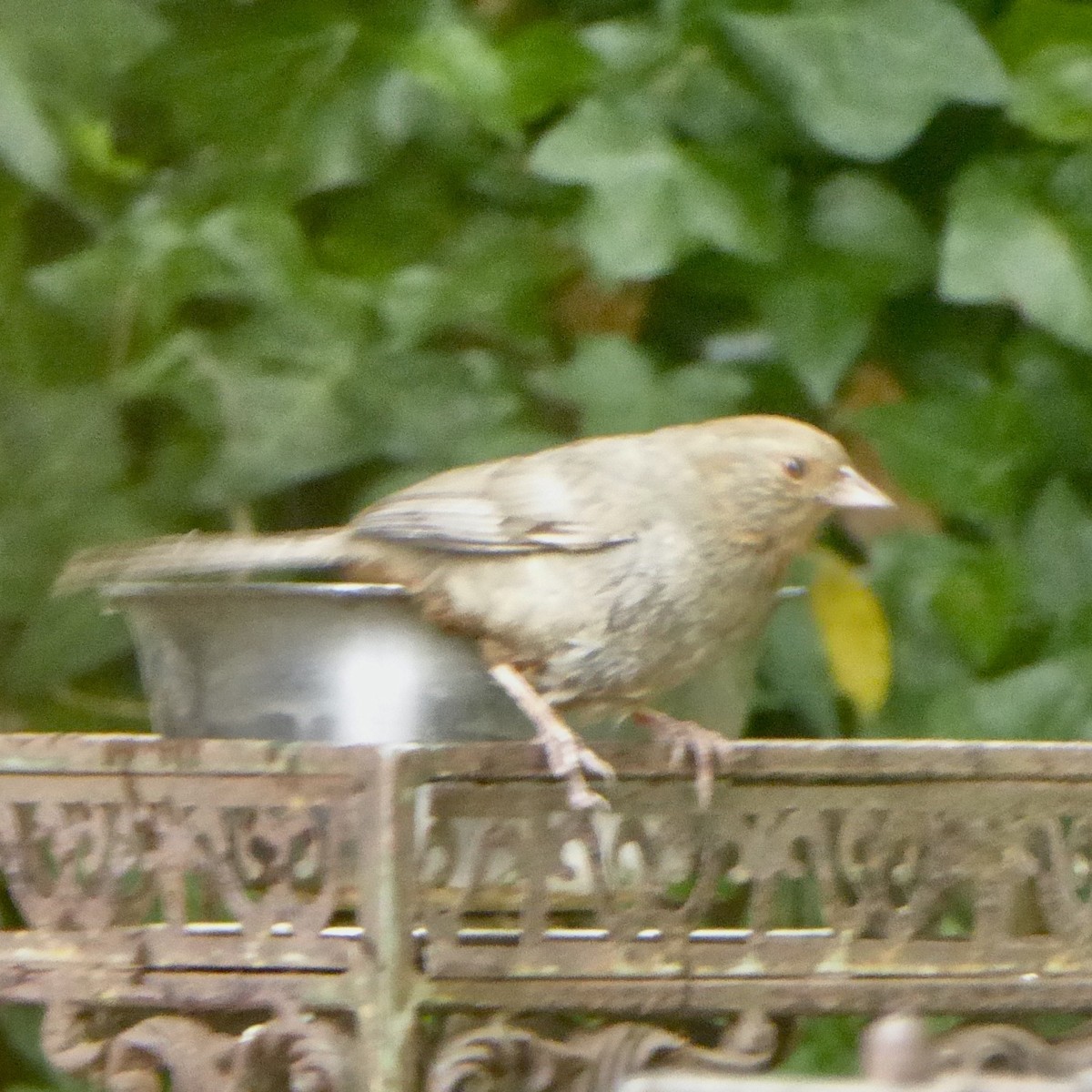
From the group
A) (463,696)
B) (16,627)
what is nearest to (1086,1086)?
(463,696)

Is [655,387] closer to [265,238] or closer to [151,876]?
[265,238]

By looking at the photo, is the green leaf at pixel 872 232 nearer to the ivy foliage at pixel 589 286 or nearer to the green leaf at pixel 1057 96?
the ivy foliage at pixel 589 286

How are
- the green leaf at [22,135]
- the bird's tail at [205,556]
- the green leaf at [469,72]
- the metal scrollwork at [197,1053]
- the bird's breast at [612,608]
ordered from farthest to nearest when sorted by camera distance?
the green leaf at [469,72]
the green leaf at [22,135]
the bird's tail at [205,556]
the bird's breast at [612,608]
the metal scrollwork at [197,1053]

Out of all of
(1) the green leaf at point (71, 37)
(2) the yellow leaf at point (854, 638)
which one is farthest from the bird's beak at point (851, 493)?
(1) the green leaf at point (71, 37)

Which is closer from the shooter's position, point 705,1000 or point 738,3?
point 705,1000

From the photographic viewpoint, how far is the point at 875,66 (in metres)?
1.96

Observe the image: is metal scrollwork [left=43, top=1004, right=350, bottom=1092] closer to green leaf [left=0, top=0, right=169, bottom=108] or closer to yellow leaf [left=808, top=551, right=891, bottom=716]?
yellow leaf [left=808, top=551, right=891, bottom=716]

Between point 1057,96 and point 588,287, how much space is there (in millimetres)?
571

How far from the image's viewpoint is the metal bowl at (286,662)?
1.32 m

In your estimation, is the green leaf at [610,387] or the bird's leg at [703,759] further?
the green leaf at [610,387]

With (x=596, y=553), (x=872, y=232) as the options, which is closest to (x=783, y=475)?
(x=596, y=553)

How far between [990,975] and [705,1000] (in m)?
0.20

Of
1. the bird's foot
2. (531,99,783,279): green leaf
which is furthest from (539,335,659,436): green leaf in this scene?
the bird's foot

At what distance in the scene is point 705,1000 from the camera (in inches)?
47.6
